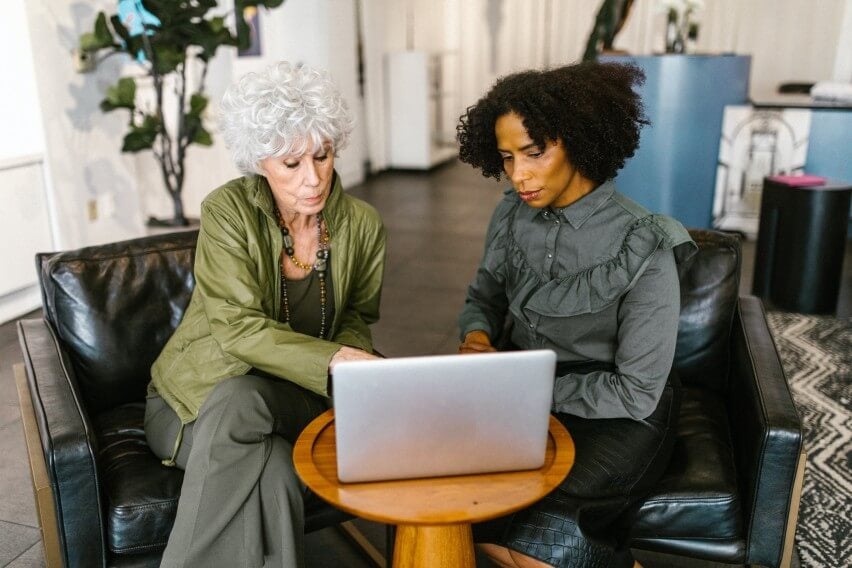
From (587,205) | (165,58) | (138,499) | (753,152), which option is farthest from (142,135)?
(753,152)

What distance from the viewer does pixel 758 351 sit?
6.35 feet

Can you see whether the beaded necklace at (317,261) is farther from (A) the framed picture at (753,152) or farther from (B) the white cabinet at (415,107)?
(B) the white cabinet at (415,107)

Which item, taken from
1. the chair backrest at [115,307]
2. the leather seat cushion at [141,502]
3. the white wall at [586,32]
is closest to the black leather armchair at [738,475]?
the leather seat cushion at [141,502]

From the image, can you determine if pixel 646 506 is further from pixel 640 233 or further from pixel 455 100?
pixel 455 100

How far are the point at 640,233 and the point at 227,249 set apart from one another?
3.13ft

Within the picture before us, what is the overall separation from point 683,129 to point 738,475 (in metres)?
3.95

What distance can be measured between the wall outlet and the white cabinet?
444 centimetres

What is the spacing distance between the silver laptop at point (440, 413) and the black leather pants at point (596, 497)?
0.28 m

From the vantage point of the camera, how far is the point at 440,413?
122 centimetres

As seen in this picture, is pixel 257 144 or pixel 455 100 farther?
pixel 455 100

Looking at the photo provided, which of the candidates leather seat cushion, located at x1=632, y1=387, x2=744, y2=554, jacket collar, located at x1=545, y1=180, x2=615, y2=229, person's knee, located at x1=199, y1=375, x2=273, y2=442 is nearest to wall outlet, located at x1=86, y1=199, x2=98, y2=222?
person's knee, located at x1=199, y1=375, x2=273, y2=442

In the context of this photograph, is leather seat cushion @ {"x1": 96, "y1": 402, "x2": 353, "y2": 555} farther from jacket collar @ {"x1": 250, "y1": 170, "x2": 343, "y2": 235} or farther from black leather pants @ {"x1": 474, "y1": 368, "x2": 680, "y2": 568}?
jacket collar @ {"x1": 250, "y1": 170, "x2": 343, "y2": 235}

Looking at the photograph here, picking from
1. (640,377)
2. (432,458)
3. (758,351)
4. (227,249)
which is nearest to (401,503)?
(432,458)

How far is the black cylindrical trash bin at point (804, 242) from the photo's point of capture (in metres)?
3.93
